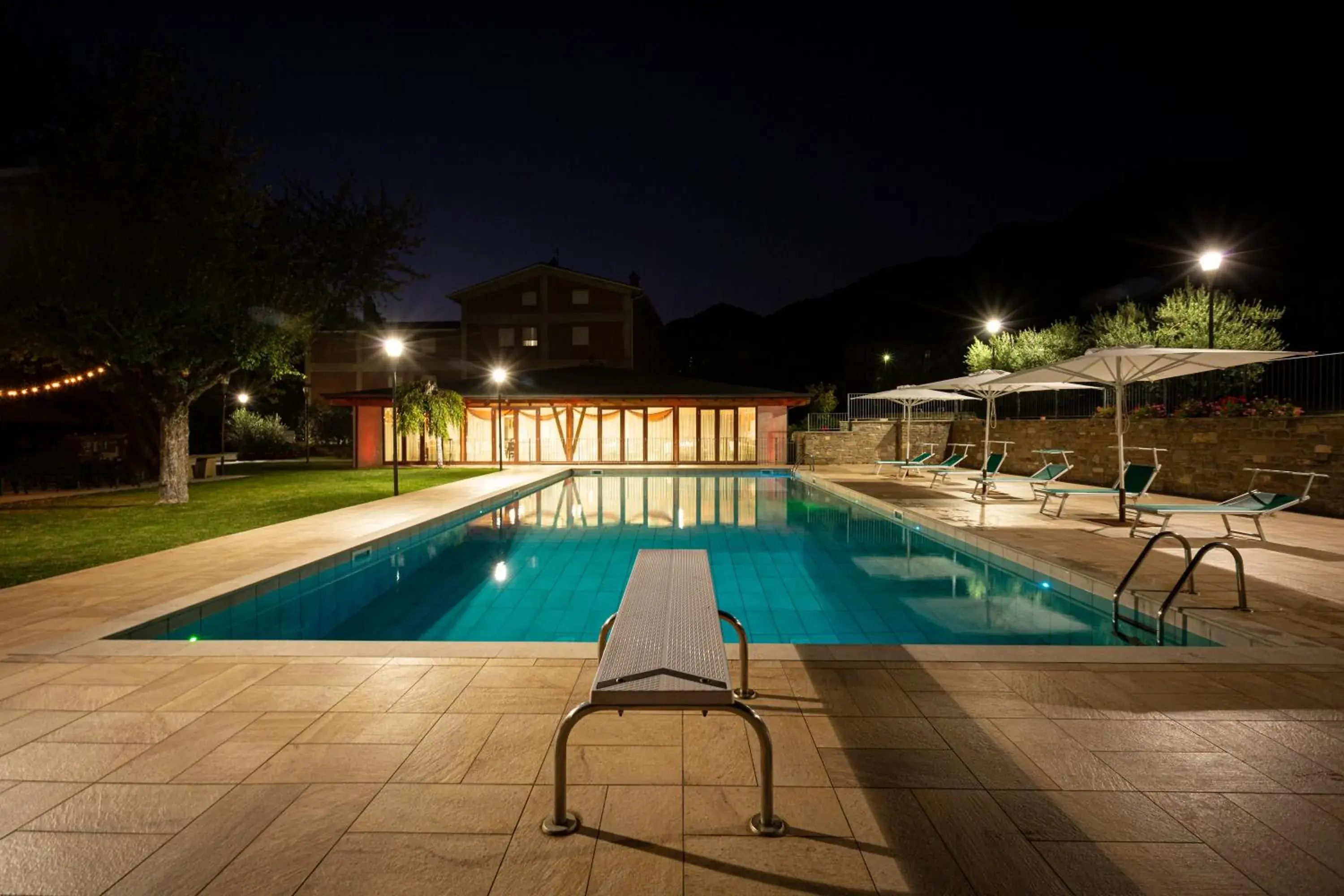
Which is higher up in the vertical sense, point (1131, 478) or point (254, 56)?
point (254, 56)

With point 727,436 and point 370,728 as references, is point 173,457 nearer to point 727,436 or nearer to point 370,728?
point 370,728

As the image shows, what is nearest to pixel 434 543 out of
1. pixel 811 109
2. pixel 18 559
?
pixel 18 559

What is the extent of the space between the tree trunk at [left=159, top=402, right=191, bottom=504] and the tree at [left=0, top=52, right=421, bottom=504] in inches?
0.9

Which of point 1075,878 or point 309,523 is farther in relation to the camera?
point 309,523

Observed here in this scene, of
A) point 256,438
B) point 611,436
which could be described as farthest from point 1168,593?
point 256,438

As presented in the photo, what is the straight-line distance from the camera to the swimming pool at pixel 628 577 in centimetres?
474

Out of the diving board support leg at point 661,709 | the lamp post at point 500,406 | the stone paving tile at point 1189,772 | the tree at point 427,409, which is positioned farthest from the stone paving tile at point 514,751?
the tree at point 427,409

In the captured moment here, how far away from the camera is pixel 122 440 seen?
15562mm

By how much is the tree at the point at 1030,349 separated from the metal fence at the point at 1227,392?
134 inches

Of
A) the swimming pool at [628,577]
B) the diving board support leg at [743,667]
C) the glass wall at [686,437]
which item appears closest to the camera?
the diving board support leg at [743,667]

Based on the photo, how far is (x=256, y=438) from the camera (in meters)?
24.7

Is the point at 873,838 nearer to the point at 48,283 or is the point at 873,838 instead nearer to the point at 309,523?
the point at 309,523

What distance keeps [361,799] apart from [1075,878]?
2134mm

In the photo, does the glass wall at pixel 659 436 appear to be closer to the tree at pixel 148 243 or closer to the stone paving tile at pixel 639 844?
the tree at pixel 148 243
